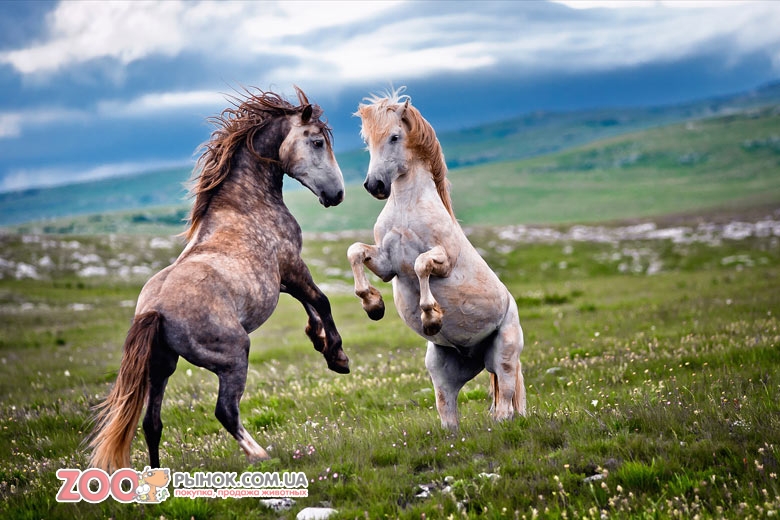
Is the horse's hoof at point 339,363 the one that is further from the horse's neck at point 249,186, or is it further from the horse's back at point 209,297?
the horse's neck at point 249,186

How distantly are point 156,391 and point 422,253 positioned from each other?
3.09 metres

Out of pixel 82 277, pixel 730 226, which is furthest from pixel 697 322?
pixel 730 226

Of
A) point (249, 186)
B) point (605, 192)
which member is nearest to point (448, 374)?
point (249, 186)

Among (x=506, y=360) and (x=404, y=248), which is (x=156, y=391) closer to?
(x=404, y=248)

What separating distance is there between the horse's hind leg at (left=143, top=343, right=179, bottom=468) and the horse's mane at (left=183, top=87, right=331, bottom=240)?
63.9 inches

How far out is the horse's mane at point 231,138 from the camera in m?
7.52

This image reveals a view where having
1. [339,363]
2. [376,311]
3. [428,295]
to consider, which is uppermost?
[428,295]

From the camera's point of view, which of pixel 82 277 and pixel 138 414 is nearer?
pixel 138 414

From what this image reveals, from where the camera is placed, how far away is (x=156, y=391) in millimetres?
6727

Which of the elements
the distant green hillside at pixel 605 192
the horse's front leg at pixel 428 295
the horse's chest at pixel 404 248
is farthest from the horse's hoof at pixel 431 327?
the distant green hillside at pixel 605 192

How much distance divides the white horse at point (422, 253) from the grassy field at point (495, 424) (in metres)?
1.06

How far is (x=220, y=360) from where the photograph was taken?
6.54 m

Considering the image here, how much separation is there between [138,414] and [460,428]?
3552 millimetres

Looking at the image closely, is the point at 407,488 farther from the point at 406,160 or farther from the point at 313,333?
the point at 406,160
